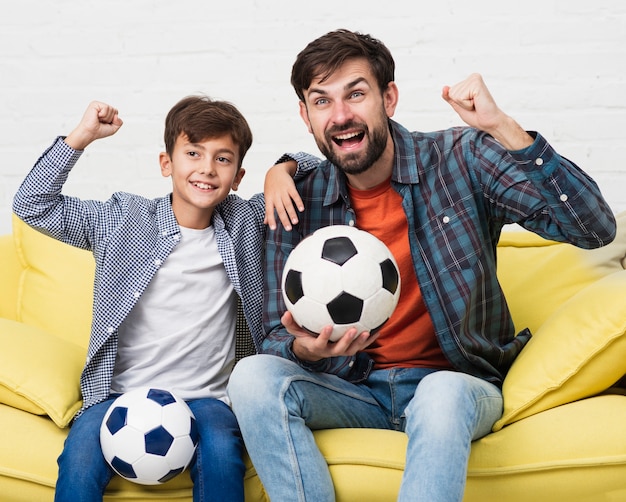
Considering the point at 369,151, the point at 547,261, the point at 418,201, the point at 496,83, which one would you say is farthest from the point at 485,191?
the point at 496,83

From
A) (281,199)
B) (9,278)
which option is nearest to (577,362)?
(281,199)

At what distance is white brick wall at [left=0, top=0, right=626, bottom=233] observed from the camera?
279 cm

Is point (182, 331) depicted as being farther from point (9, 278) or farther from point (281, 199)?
point (9, 278)

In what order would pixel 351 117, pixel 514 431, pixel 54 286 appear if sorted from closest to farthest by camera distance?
pixel 514 431
pixel 351 117
pixel 54 286

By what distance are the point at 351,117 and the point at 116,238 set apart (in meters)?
0.67

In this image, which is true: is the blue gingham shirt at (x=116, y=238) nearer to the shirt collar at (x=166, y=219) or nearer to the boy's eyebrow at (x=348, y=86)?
the shirt collar at (x=166, y=219)

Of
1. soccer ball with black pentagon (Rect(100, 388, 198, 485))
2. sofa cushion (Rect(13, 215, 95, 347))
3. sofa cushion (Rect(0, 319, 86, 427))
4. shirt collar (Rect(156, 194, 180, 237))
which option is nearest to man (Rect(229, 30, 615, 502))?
soccer ball with black pentagon (Rect(100, 388, 198, 485))

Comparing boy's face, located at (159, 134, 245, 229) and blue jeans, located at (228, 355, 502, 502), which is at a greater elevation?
boy's face, located at (159, 134, 245, 229)

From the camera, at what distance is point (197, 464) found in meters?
1.84

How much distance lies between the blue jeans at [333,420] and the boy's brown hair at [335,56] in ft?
2.31

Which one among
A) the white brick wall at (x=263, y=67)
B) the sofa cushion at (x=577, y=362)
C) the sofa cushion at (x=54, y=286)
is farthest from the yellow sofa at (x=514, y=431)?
the white brick wall at (x=263, y=67)

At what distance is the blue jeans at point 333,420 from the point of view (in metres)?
1.60

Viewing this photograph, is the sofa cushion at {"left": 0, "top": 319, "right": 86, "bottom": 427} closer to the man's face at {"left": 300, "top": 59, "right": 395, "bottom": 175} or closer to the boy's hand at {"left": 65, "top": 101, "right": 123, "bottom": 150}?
the boy's hand at {"left": 65, "top": 101, "right": 123, "bottom": 150}

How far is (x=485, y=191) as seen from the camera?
2.01 m
